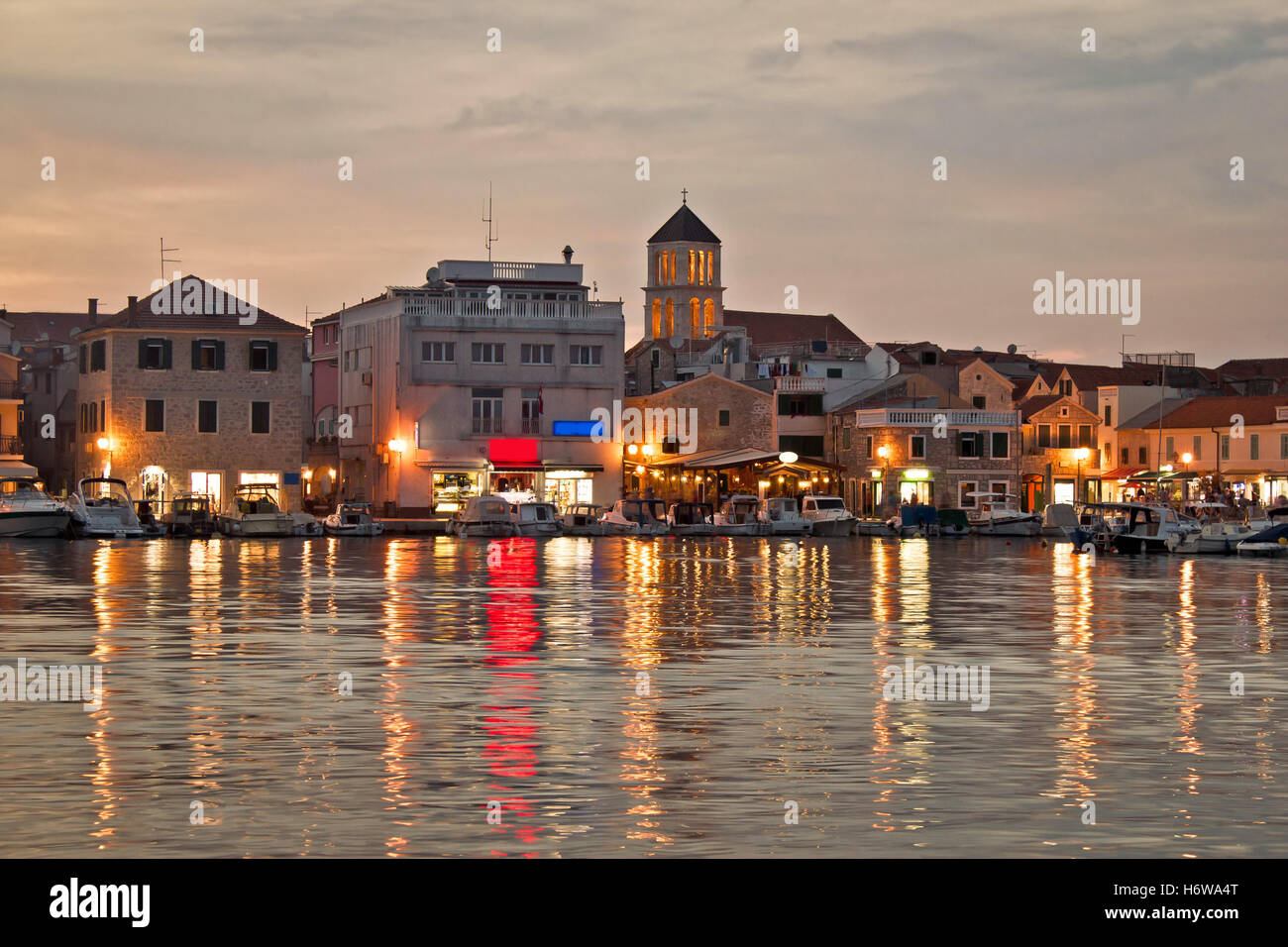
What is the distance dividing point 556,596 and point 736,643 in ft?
35.8

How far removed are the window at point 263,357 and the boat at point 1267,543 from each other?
45.3 meters

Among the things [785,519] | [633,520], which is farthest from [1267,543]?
[633,520]

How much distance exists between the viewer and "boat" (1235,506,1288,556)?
6250 centimetres

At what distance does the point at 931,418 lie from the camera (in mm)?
101438

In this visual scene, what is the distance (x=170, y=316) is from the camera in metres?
86.4

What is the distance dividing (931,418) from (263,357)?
36.5 m

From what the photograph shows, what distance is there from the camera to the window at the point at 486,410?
89188mm

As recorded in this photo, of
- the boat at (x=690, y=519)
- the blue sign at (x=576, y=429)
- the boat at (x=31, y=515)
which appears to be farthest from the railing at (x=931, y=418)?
the boat at (x=31, y=515)

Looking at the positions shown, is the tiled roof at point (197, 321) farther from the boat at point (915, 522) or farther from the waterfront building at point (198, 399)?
the boat at point (915, 522)

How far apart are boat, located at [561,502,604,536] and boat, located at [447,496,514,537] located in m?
3.84

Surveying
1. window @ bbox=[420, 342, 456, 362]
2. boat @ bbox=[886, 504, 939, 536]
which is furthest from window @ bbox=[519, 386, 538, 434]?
boat @ bbox=[886, 504, 939, 536]

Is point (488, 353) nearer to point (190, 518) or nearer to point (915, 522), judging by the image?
point (190, 518)

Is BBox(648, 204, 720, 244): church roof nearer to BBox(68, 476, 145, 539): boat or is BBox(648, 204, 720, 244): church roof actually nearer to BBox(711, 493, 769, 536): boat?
BBox(711, 493, 769, 536): boat
